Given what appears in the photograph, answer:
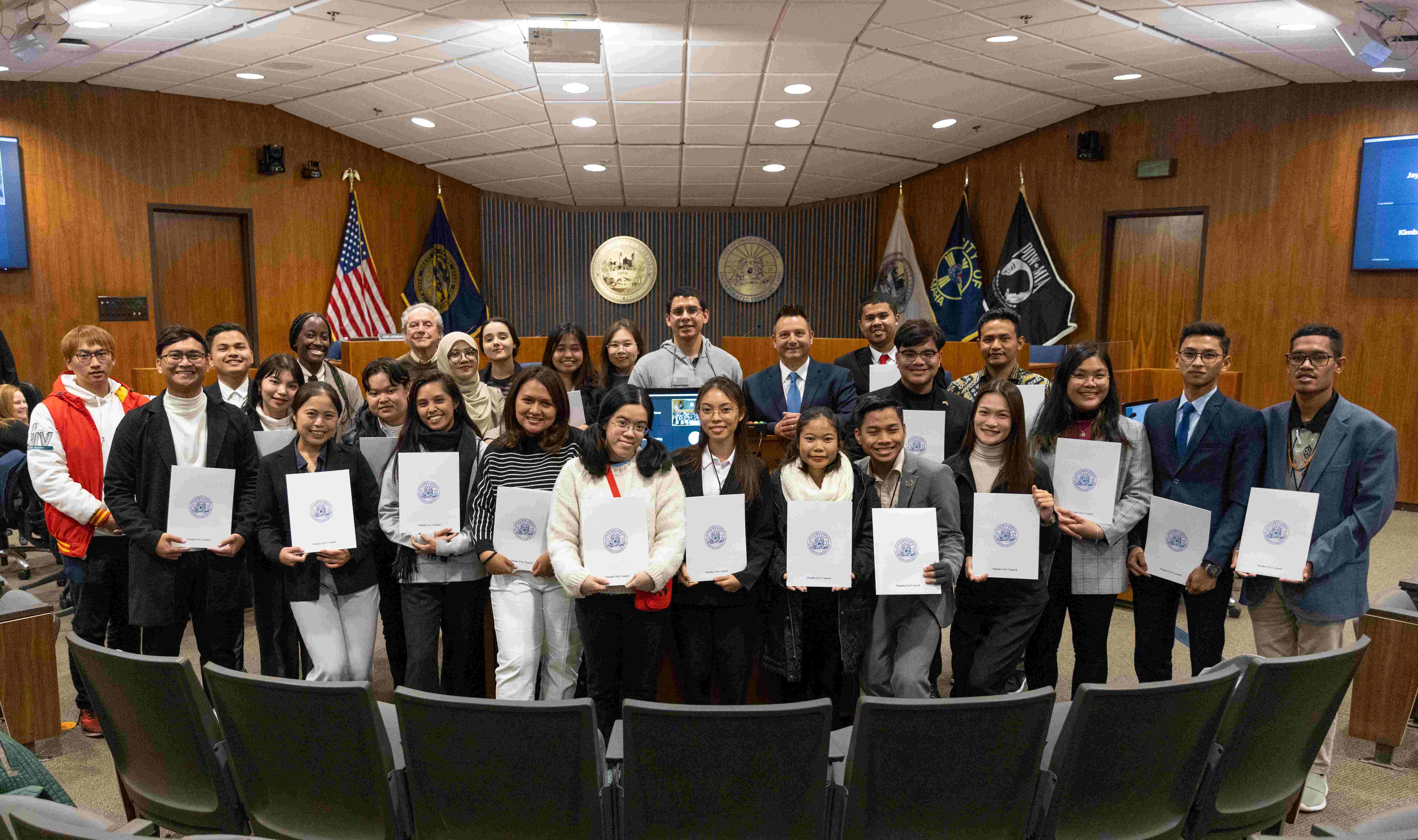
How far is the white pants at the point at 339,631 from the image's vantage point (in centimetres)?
291

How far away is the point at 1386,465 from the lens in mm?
2848

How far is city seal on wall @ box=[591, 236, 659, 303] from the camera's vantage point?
1230 centimetres

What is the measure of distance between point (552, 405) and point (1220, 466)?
2.21 m

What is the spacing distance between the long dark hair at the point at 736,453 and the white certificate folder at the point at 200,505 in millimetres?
1509

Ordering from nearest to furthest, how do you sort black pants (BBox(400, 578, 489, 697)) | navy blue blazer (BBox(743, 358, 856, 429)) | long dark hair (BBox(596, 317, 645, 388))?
black pants (BBox(400, 578, 489, 697))
navy blue blazer (BBox(743, 358, 856, 429))
long dark hair (BBox(596, 317, 645, 388))

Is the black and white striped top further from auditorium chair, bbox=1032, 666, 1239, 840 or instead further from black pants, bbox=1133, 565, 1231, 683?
black pants, bbox=1133, 565, 1231, 683

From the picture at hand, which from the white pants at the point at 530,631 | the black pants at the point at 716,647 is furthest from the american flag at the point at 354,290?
the black pants at the point at 716,647

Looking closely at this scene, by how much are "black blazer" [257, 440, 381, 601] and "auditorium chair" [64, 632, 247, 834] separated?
0.76 m

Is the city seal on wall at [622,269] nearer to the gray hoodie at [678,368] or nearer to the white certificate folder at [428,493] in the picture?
the gray hoodie at [678,368]

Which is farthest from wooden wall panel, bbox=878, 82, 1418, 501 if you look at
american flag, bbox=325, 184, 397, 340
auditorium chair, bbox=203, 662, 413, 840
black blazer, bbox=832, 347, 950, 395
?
auditorium chair, bbox=203, 662, 413, 840

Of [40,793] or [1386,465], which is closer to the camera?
[40,793]

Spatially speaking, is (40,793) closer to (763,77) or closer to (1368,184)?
(763,77)

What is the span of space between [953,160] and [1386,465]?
7.77 metres

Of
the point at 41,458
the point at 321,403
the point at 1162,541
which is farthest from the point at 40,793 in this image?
the point at 1162,541
